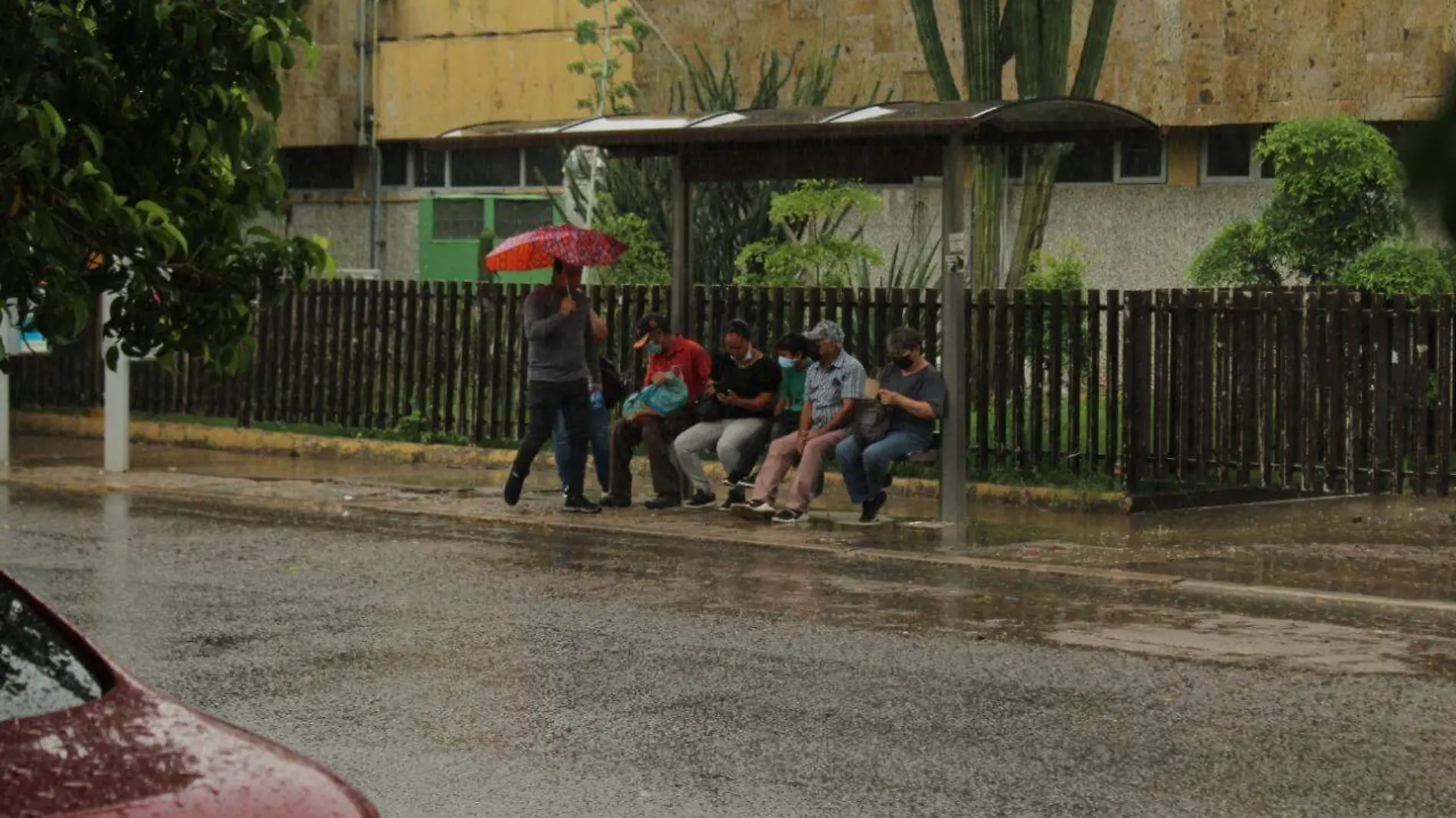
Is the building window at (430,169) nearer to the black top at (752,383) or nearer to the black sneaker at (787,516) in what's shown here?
the black top at (752,383)

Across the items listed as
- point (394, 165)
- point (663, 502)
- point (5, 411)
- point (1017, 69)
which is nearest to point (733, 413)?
point (663, 502)

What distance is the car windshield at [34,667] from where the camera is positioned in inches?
162

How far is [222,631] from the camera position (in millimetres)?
10164

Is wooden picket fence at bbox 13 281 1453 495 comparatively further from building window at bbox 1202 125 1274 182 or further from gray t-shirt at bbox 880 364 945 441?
building window at bbox 1202 125 1274 182

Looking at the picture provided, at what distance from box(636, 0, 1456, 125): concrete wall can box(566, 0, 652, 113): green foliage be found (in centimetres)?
112

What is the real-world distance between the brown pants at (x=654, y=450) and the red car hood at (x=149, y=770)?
455 inches

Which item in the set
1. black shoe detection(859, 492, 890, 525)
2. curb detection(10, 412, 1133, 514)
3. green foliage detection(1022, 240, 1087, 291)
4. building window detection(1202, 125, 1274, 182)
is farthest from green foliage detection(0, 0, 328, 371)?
building window detection(1202, 125, 1274, 182)

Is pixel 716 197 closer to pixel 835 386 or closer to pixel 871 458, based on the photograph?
pixel 835 386

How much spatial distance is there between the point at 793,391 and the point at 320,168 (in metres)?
16.0

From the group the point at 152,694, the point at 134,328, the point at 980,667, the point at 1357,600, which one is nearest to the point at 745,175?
the point at 1357,600

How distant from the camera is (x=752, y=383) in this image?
15680mm

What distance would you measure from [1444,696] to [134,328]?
5.41 m

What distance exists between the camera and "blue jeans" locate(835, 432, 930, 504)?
14.6 m

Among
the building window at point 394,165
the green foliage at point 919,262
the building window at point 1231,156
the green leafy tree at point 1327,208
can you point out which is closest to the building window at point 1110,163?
the building window at point 1231,156
